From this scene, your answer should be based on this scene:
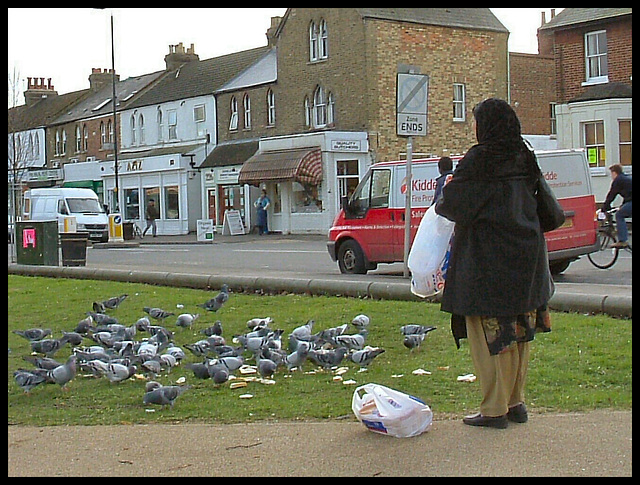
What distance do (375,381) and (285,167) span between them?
31.8 m

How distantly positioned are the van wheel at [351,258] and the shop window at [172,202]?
31.3 meters

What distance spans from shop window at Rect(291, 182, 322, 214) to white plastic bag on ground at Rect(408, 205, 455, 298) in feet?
109

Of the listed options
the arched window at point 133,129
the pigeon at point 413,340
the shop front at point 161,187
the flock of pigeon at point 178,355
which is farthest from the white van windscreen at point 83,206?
the pigeon at point 413,340

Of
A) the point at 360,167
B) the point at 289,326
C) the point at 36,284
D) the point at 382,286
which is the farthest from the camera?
the point at 360,167

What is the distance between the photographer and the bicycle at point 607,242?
17.6 meters

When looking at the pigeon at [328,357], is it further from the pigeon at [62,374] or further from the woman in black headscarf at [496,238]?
the woman in black headscarf at [496,238]

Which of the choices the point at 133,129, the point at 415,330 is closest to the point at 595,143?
the point at 415,330

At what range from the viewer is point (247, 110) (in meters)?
44.7

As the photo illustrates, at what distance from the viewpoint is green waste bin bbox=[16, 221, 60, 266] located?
67.1 ft

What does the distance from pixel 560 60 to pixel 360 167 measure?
8700 mm

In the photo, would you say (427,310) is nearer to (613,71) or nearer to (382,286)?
(382,286)

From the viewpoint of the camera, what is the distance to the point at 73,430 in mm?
6227
